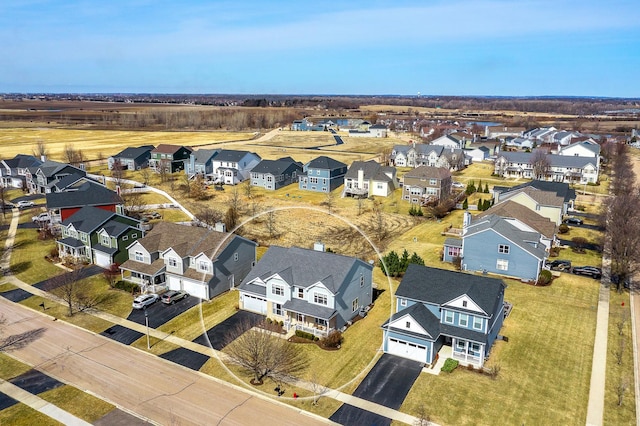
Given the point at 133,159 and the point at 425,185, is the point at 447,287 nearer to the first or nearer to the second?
the point at 425,185

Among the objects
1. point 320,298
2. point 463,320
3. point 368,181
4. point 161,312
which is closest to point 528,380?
point 463,320

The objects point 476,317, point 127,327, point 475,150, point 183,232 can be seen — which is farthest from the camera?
point 475,150

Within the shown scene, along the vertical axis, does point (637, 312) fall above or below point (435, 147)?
below

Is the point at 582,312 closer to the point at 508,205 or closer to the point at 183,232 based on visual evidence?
the point at 508,205

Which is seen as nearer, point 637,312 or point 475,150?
point 637,312

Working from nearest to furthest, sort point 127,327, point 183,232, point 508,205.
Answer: point 127,327, point 183,232, point 508,205

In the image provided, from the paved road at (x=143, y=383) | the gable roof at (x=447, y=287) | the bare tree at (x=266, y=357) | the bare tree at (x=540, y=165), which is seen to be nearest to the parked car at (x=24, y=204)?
the paved road at (x=143, y=383)

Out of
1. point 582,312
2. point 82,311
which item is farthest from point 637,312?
point 82,311
